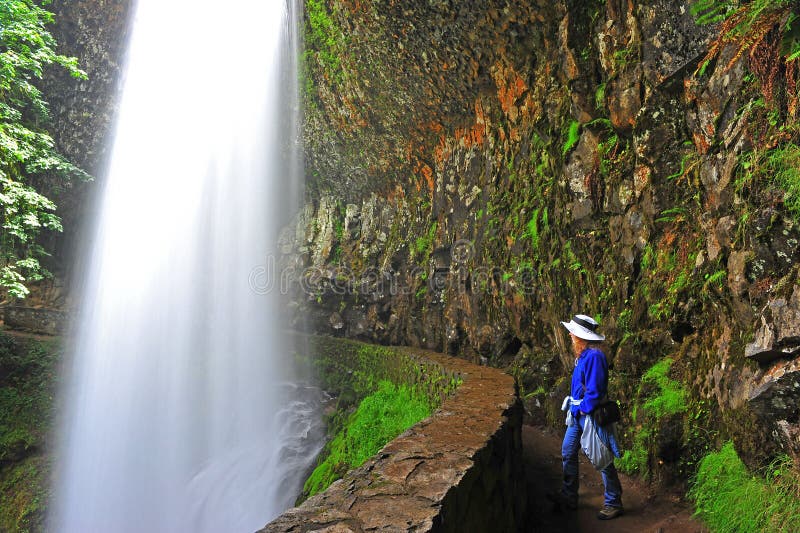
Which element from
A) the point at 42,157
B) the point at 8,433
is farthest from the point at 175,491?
the point at 42,157

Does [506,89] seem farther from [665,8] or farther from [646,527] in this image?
[646,527]

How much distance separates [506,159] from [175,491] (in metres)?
13.6

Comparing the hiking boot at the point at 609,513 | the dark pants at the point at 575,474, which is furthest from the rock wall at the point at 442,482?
the hiking boot at the point at 609,513

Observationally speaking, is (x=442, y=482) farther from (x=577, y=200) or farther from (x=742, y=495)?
(x=577, y=200)

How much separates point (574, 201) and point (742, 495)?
4.03m

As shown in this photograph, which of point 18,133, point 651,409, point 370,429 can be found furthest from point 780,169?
point 18,133

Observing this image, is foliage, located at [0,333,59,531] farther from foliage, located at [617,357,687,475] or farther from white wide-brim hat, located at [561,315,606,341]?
white wide-brim hat, located at [561,315,606,341]

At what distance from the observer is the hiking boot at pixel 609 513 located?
365 cm

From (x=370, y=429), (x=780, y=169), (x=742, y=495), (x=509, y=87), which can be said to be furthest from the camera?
(x=370, y=429)

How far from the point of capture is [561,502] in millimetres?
3873

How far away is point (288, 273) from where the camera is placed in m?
17.1

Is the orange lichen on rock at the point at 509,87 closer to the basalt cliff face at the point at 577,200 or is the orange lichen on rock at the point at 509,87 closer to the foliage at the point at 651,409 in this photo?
the basalt cliff face at the point at 577,200

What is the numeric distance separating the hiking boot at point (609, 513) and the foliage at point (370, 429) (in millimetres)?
4673

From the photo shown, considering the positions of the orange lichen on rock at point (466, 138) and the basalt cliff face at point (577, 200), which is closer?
the basalt cliff face at point (577, 200)
